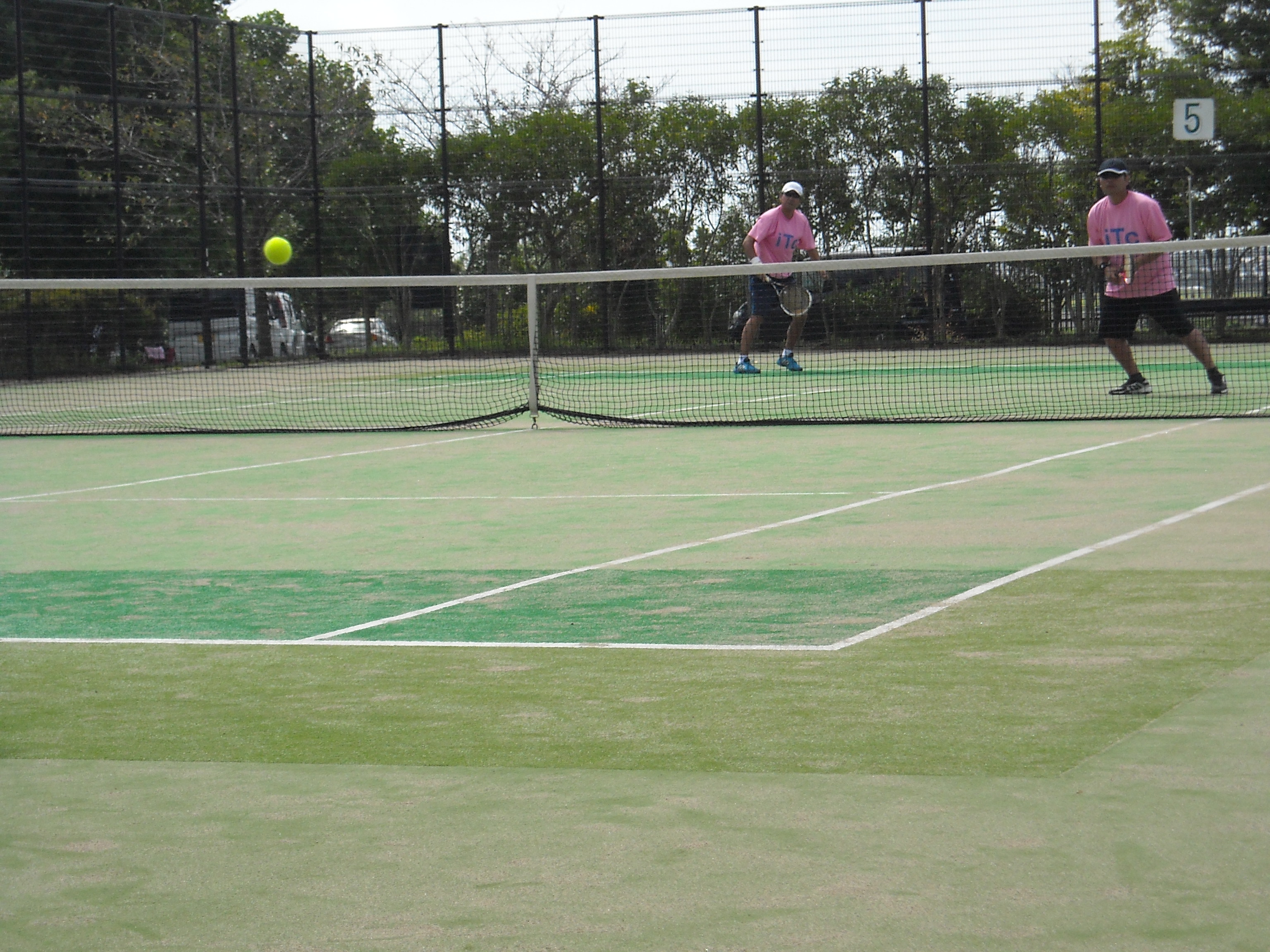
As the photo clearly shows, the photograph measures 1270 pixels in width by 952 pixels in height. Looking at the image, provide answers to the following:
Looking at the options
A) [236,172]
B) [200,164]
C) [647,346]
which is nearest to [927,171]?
[647,346]

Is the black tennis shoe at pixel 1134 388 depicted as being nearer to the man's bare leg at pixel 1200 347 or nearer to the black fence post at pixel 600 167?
the man's bare leg at pixel 1200 347

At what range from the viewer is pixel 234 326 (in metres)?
20.8

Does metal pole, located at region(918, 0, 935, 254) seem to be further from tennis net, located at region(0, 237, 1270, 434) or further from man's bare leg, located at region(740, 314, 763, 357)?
man's bare leg, located at region(740, 314, 763, 357)

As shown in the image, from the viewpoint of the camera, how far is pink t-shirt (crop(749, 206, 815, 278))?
15352mm

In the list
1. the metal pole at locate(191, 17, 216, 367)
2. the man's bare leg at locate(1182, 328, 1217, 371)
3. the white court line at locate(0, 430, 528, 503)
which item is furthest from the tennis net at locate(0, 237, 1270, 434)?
the metal pole at locate(191, 17, 216, 367)

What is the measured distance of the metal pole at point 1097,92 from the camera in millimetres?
21938

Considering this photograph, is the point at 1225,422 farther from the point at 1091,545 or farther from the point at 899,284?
the point at 899,284

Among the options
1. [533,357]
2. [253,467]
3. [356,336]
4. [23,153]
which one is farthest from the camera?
[23,153]

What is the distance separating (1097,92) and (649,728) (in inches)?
792

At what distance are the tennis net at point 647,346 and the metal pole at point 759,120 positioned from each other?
10.3ft

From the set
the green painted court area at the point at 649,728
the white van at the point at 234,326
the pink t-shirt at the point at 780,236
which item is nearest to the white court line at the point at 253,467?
the green painted court area at the point at 649,728

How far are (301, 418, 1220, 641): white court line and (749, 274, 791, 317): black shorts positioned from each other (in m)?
5.37

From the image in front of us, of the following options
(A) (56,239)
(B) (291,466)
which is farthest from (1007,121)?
(B) (291,466)

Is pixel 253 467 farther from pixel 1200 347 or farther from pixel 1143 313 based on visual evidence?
pixel 1200 347
